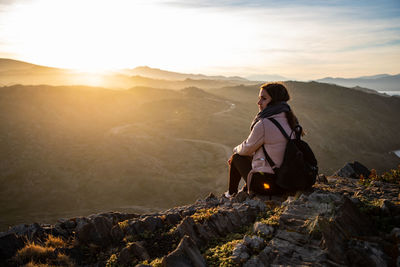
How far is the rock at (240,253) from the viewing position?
382 cm

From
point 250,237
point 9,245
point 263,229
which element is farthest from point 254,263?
point 9,245

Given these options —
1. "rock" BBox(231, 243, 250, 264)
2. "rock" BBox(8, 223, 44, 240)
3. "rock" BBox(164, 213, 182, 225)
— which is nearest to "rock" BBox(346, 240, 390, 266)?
"rock" BBox(231, 243, 250, 264)

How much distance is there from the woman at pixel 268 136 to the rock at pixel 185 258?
2.40 metres

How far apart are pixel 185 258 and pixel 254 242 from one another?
110cm

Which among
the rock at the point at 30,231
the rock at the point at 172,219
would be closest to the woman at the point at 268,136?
the rock at the point at 172,219

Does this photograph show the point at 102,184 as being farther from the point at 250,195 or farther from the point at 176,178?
the point at 250,195

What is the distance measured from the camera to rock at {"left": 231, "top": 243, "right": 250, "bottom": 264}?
151 inches

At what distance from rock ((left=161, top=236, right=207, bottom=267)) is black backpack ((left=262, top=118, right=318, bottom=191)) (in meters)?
2.33

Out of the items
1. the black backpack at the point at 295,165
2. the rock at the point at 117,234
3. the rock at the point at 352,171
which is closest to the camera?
the black backpack at the point at 295,165

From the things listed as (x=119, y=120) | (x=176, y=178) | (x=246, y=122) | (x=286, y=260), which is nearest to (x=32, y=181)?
(x=176, y=178)

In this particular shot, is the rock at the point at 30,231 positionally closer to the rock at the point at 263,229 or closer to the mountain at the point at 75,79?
the rock at the point at 263,229

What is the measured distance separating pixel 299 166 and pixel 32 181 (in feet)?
105

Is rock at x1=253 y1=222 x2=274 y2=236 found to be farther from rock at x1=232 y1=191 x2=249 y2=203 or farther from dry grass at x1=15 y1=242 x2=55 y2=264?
dry grass at x1=15 y1=242 x2=55 y2=264

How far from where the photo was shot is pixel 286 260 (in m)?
3.70
